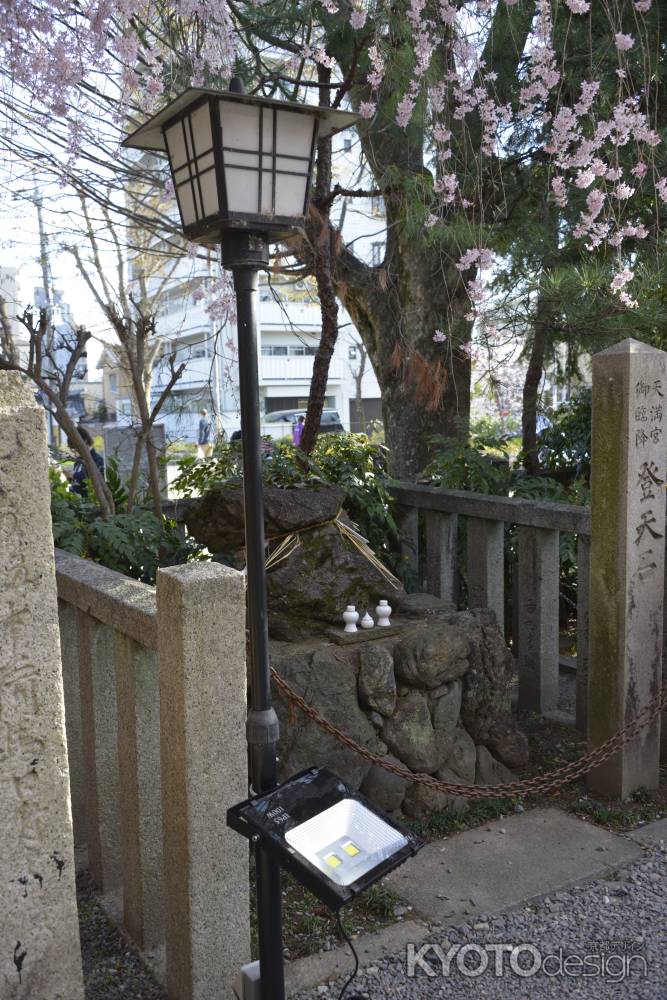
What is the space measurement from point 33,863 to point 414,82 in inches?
190

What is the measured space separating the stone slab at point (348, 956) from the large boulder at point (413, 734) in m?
0.86

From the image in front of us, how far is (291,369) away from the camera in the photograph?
34812 mm

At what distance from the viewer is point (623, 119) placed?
206 inches

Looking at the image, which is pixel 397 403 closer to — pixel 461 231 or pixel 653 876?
pixel 461 231

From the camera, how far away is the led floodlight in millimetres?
1818

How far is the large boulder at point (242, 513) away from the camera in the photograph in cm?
399

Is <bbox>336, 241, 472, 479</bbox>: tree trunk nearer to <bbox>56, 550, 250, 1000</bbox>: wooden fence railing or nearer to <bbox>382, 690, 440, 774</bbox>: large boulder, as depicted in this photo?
<bbox>382, 690, 440, 774</bbox>: large boulder

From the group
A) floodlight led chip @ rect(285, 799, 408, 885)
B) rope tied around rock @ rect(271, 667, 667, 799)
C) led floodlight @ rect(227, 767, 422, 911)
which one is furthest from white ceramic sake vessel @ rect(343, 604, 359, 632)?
floodlight led chip @ rect(285, 799, 408, 885)

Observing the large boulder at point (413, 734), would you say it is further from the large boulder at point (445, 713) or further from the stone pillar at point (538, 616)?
the stone pillar at point (538, 616)

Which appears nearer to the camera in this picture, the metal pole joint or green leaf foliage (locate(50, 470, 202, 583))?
the metal pole joint

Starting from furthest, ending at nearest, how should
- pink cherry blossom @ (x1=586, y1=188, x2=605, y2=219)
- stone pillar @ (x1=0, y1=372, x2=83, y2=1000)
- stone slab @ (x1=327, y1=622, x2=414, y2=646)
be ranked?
pink cherry blossom @ (x1=586, y1=188, x2=605, y2=219) < stone slab @ (x1=327, y1=622, x2=414, y2=646) < stone pillar @ (x1=0, y1=372, x2=83, y2=1000)

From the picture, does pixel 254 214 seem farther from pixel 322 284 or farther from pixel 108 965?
pixel 322 284

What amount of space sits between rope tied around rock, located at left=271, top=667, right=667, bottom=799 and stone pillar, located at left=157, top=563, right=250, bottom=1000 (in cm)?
50

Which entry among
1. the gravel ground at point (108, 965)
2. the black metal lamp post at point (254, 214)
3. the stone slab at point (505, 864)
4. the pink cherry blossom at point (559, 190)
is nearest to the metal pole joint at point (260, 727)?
the black metal lamp post at point (254, 214)
